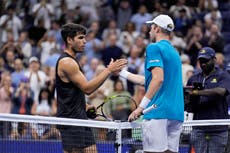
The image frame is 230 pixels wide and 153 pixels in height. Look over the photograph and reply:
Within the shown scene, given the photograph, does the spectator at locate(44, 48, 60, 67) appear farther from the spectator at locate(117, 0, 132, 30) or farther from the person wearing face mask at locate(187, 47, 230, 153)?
the person wearing face mask at locate(187, 47, 230, 153)

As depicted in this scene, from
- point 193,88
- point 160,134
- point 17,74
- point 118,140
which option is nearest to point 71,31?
point 118,140

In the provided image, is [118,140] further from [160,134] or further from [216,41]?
[216,41]

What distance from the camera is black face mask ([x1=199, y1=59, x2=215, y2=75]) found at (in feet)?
36.8

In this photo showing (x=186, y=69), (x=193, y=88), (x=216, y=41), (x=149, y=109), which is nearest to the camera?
(x=149, y=109)

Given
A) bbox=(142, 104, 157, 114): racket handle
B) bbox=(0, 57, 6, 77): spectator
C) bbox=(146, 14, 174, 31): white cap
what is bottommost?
bbox=(142, 104, 157, 114): racket handle

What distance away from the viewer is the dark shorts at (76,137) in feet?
31.3

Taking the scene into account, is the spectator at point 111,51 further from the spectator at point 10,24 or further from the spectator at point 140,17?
the spectator at point 10,24

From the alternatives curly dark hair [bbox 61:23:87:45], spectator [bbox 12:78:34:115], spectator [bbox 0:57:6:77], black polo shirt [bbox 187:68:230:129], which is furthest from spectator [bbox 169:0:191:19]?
curly dark hair [bbox 61:23:87:45]

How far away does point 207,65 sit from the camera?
1126 centimetres

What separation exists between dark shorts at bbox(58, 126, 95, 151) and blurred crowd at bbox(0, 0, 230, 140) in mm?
7438

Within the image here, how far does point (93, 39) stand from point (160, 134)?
1147 cm

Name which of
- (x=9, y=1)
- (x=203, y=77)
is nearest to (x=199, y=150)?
(x=203, y=77)

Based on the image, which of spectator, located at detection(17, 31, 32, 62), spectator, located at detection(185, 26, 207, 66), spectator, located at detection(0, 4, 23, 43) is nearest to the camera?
spectator, located at detection(185, 26, 207, 66)

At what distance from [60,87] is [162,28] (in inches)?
55.6
